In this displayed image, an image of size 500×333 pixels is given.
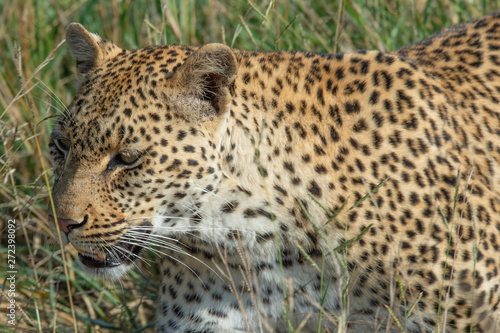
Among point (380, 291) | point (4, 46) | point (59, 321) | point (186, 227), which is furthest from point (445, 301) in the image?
point (4, 46)

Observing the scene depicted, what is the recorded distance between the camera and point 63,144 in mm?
3984

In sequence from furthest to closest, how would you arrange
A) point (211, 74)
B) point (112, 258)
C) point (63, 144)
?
1. point (63, 144)
2. point (112, 258)
3. point (211, 74)

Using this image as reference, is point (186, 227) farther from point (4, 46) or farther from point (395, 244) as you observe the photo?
point (4, 46)

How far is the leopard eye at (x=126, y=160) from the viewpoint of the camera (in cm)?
365

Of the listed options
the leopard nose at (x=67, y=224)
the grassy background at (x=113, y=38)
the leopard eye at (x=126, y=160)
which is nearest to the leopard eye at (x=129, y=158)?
the leopard eye at (x=126, y=160)

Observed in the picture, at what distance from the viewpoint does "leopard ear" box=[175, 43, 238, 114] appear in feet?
11.6

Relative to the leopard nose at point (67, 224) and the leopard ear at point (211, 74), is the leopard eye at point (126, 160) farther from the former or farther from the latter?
the leopard ear at point (211, 74)

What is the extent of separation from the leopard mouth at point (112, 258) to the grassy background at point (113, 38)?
43.5 inches

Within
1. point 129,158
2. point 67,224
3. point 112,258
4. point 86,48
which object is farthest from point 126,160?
point 86,48

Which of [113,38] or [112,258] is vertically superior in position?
[113,38]

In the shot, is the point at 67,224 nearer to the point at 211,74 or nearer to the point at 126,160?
the point at 126,160

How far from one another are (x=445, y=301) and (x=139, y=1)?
4.65 meters

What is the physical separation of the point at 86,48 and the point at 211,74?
0.86 m

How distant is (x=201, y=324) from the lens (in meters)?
4.10
